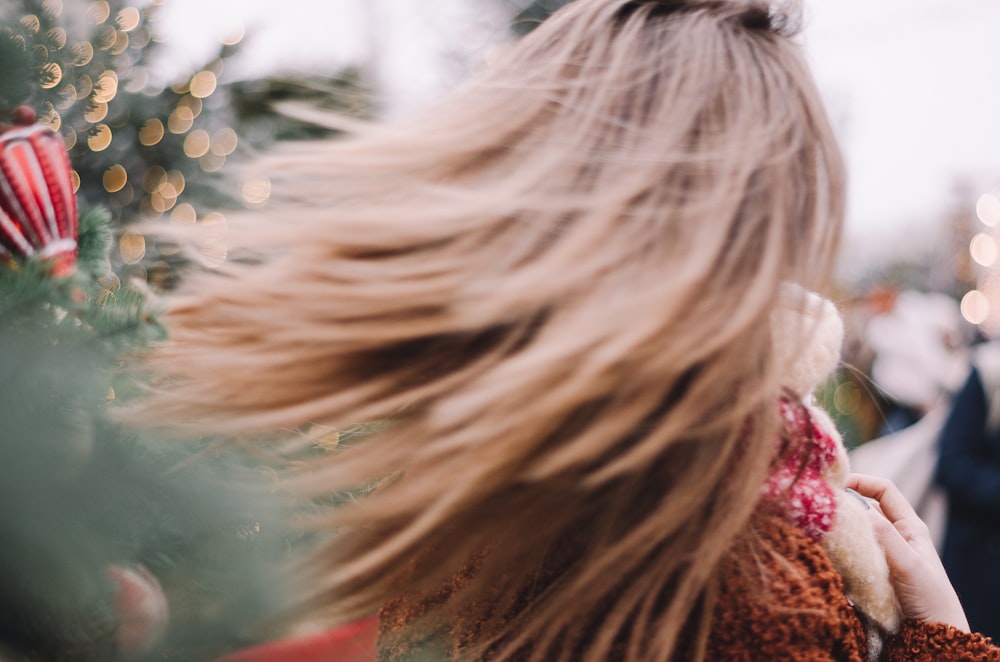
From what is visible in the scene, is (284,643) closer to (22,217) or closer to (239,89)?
(22,217)

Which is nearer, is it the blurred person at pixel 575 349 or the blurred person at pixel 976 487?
the blurred person at pixel 575 349

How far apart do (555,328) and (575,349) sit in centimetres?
3

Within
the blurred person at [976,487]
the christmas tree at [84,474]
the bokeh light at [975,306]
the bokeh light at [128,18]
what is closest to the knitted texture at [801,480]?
the christmas tree at [84,474]

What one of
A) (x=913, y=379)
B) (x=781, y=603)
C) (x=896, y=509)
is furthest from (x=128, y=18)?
(x=913, y=379)

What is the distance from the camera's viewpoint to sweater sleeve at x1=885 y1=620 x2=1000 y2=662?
75 cm

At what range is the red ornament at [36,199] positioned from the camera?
2.32 ft

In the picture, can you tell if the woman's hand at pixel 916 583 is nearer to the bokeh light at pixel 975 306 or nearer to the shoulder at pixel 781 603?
the shoulder at pixel 781 603

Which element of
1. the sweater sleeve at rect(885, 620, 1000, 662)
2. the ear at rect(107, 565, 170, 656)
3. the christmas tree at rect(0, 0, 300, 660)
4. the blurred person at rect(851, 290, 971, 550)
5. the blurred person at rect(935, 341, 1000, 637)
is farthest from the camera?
the blurred person at rect(851, 290, 971, 550)

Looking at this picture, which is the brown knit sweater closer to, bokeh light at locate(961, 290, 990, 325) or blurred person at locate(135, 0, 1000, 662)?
blurred person at locate(135, 0, 1000, 662)

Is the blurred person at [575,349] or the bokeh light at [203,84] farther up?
the bokeh light at [203,84]

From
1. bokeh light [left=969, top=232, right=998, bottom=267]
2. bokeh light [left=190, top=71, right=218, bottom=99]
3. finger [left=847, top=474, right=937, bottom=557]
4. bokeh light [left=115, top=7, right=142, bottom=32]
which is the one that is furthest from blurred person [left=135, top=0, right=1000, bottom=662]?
bokeh light [left=969, top=232, right=998, bottom=267]

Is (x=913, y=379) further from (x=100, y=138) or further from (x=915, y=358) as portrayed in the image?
(x=100, y=138)

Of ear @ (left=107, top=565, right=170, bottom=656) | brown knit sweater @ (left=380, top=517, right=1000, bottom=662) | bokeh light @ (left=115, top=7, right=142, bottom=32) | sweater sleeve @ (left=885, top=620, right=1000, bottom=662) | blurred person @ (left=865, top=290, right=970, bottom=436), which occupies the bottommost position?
blurred person @ (left=865, top=290, right=970, bottom=436)

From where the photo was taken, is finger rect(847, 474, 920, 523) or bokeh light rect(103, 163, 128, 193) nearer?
finger rect(847, 474, 920, 523)
